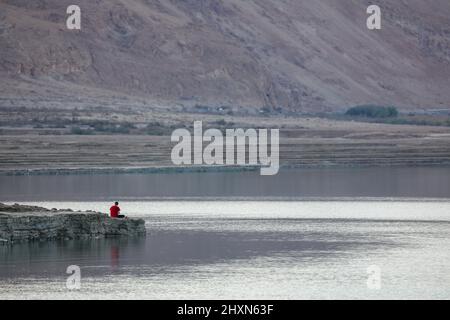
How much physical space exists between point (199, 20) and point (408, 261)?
387 ft

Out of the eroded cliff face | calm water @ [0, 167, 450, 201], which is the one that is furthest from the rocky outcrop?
the eroded cliff face

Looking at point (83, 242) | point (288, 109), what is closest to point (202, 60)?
point (288, 109)

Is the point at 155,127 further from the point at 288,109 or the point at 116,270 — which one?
the point at 116,270

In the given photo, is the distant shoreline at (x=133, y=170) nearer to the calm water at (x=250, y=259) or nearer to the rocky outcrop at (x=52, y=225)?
the calm water at (x=250, y=259)

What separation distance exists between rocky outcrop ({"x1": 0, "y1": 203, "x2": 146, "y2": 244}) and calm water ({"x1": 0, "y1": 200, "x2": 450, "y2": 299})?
0.43 meters

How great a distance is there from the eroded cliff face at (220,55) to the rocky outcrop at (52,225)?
75.3 meters

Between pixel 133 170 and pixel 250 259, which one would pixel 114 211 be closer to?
pixel 250 259

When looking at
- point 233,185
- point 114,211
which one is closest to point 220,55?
point 233,185

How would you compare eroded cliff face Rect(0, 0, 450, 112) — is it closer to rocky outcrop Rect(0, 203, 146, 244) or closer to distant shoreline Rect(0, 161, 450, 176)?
distant shoreline Rect(0, 161, 450, 176)

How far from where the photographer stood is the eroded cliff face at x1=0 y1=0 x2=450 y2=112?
411 ft

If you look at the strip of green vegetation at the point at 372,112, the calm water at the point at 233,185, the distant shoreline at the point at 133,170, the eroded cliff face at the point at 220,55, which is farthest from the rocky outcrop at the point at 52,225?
the strip of green vegetation at the point at 372,112

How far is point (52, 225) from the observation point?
33656mm

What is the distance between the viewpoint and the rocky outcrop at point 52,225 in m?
33.1

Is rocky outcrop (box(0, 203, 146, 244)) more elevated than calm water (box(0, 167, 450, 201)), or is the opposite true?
calm water (box(0, 167, 450, 201))
